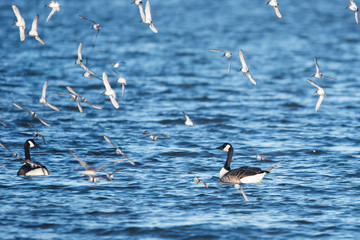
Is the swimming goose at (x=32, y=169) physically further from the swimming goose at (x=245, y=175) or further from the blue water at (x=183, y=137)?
the swimming goose at (x=245, y=175)

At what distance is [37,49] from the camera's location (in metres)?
49.0

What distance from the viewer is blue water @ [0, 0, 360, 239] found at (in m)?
15.9

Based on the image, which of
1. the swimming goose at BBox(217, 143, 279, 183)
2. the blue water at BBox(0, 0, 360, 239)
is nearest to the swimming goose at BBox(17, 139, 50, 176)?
the blue water at BBox(0, 0, 360, 239)

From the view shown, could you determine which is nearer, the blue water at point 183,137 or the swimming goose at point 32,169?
the blue water at point 183,137

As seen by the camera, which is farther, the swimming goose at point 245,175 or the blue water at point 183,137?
the swimming goose at point 245,175

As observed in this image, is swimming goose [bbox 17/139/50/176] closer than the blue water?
No

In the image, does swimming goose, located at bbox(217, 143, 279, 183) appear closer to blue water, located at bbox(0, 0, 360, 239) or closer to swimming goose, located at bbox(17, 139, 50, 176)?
blue water, located at bbox(0, 0, 360, 239)

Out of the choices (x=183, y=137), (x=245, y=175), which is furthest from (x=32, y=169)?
(x=183, y=137)

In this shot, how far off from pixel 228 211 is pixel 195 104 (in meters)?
16.1

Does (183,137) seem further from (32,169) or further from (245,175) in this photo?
(32,169)

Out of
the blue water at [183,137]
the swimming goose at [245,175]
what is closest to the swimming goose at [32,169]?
the blue water at [183,137]

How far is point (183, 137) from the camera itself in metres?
25.7

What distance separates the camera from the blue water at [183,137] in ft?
52.1

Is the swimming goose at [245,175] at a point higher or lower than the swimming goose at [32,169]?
lower
